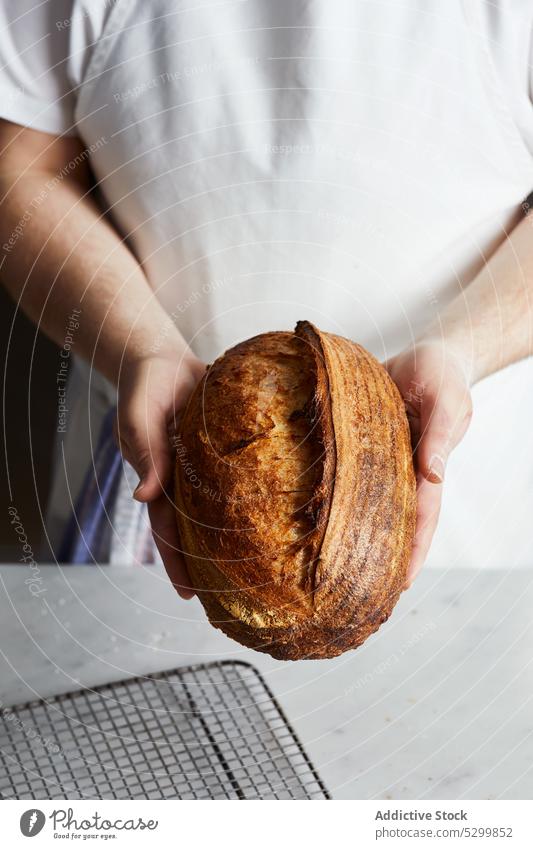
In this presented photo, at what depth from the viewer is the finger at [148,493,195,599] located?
614mm

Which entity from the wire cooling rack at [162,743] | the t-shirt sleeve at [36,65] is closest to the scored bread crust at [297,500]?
the wire cooling rack at [162,743]

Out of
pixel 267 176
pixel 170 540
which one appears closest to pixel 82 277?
pixel 267 176

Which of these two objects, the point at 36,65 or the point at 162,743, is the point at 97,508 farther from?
the point at 36,65

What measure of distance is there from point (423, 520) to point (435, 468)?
0.04m

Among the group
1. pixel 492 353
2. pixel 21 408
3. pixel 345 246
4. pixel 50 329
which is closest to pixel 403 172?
pixel 345 246

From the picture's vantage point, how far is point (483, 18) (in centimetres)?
76

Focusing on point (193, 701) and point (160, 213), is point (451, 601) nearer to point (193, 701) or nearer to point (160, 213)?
point (193, 701)

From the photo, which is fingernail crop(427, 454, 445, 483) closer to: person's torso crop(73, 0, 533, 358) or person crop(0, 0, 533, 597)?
person crop(0, 0, 533, 597)

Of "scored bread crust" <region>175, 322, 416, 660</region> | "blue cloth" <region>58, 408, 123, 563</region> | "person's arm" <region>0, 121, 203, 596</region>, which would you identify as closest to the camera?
"scored bread crust" <region>175, 322, 416, 660</region>

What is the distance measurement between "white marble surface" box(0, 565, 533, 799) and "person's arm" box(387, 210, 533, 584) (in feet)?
0.61

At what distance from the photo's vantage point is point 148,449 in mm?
618

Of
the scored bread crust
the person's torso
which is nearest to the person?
the person's torso
